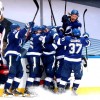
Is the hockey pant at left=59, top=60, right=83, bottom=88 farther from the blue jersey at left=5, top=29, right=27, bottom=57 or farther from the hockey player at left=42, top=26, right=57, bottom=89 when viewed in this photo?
the blue jersey at left=5, top=29, right=27, bottom=57

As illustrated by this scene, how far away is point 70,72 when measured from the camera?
533 cm

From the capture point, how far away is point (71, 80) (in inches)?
217

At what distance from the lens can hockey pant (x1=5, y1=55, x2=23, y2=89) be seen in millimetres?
5211

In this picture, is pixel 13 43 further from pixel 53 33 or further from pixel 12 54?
pixel 53 33

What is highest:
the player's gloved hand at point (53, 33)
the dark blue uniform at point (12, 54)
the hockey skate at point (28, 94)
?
the player's gloved hand at point (53, 33)

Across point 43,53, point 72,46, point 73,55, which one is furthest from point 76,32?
point 43,53

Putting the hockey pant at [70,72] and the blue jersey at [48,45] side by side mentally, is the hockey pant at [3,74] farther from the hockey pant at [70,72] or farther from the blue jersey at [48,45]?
the hockey pant at [70,72]

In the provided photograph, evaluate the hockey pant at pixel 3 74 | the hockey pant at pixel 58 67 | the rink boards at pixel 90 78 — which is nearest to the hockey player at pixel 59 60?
the hockey pant at pixel 58 67

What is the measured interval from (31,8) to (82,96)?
4.32 ft

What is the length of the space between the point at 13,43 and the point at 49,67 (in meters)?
0.53

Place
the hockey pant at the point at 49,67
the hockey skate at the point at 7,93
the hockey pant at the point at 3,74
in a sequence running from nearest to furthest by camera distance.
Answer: the hockey skate at the point at 7,93, the hockey pant at the point at 49,67, the hockey pant at the point at 3,74

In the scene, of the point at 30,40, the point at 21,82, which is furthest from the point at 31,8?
the point at 21,82

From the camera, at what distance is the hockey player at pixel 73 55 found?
517 cm

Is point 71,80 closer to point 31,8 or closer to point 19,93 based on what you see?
point 19,93
